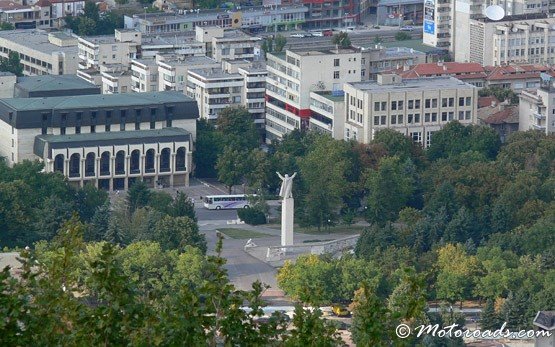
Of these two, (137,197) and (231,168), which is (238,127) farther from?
(137,197)

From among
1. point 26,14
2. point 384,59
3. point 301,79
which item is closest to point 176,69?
point 301,79

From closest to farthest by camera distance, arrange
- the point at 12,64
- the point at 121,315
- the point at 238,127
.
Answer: the point at 121,315 → the point at 238,127 → the point at 12,64

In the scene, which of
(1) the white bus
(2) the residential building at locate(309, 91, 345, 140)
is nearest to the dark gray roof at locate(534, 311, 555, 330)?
(1) the white bus

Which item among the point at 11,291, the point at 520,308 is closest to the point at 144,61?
the point at 520,308

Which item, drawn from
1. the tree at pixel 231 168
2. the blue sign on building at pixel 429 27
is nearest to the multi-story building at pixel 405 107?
the tree at pixel 231 168

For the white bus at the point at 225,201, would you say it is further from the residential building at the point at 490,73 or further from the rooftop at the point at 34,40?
the rooftop at the point at 34,40

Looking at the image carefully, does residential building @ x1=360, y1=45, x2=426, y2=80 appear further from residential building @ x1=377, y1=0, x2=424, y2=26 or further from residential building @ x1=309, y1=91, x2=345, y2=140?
residential building @ x1=377, y1=0, x2=424, y2=26
